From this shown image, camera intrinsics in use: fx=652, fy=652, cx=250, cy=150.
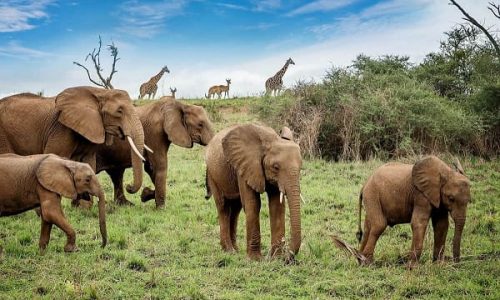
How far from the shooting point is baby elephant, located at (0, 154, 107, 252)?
9812 millimetres

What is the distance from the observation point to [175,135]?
1409cm

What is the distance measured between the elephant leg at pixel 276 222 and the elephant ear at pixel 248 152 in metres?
0.41

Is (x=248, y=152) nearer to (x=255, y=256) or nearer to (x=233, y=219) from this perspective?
(x=255, y=256)

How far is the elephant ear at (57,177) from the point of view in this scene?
32.1 ft

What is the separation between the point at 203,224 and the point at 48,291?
16.4ft

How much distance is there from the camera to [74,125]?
506 inches

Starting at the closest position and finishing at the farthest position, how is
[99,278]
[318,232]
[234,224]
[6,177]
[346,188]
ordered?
1. [99,278]
2. [6,177]
3. [234,224]
4. [318,232]
5. [346,188]

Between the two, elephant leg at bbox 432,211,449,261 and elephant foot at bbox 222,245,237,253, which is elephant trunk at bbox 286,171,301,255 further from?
elephant leg at bbox 432,211,449,261

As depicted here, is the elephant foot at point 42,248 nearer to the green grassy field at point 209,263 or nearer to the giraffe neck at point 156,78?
the green grassy field at point 209,263

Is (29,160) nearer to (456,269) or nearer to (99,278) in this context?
(99,278)

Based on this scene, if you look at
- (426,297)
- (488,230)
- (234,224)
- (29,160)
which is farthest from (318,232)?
(29,160)

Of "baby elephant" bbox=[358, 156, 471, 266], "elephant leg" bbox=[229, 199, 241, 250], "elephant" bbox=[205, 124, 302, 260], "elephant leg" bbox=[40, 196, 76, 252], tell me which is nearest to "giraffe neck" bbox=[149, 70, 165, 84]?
"elephant leg" bbox=[229, 199, 241, 250]

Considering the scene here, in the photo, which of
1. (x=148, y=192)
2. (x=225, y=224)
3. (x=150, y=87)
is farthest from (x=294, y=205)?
(x=150, y=87)

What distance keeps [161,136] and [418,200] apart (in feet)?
21.7
